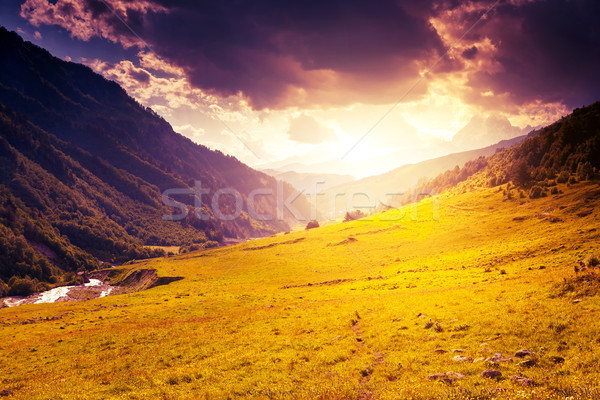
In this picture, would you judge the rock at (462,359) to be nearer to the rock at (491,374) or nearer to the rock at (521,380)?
the rock at (491,374)

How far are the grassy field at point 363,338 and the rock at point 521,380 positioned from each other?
253mm

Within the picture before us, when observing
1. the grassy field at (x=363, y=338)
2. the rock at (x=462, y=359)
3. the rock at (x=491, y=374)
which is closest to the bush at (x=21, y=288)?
the grassy field at (x=363, y=338)

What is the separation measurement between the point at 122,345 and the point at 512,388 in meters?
35.0

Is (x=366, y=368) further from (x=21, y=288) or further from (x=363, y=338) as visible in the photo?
(x=21, y=288)

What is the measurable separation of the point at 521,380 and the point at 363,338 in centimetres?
1315

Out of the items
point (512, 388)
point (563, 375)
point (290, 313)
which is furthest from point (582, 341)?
point (290, 313)

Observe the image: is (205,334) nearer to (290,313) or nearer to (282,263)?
(290,313)

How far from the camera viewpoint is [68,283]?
544ft

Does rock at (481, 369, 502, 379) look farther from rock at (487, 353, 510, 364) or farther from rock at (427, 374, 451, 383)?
rock at (427, 374, 451, 383)

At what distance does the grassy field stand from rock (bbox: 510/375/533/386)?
0.25m

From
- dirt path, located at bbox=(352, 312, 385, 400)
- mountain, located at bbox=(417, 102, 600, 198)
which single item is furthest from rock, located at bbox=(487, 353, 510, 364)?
mountain, located at bbox=(417, 102, 600, 198)

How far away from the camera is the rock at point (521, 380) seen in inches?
502

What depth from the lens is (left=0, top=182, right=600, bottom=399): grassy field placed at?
1527cm

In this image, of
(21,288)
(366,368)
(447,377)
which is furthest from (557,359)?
(21,288)
